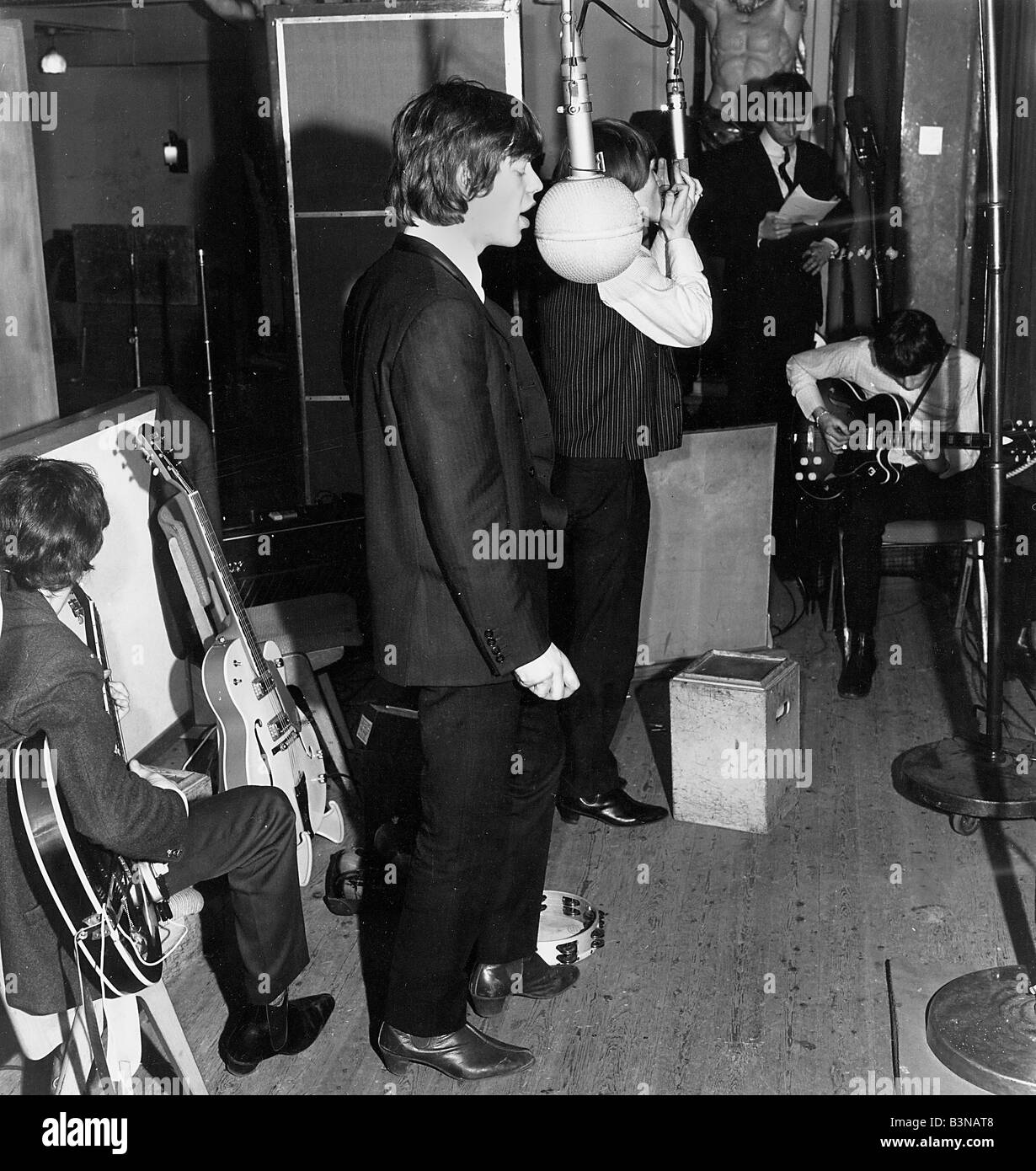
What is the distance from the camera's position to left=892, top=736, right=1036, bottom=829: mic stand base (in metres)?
3.09

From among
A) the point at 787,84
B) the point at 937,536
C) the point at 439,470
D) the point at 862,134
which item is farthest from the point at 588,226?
the point at 787,84

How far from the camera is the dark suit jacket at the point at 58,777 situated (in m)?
1.78

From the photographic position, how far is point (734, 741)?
3146 millimetres

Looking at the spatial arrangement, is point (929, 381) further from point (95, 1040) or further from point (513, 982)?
point (95, 1040)

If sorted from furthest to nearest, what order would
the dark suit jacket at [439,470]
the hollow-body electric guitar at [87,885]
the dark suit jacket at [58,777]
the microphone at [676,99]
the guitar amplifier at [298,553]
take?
the guitar amplifier at [298,553]
the microphone at [676,99]
the dark suit jacket at [439,470]
the dark suit jacket at [58,777]
the hollow-body electric guitar at [87,885]

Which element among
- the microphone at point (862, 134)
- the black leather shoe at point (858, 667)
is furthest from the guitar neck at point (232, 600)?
the microphone at point (862, 134)

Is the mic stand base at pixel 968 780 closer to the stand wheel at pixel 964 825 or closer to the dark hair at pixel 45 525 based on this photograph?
the stand wheel at pixel 964 825

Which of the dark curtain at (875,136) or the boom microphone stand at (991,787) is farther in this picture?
the dark curtain at (875,136)

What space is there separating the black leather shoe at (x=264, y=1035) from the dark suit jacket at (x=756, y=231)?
356 centimetres

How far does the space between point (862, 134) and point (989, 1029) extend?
3.85m

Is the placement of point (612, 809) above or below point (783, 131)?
below
